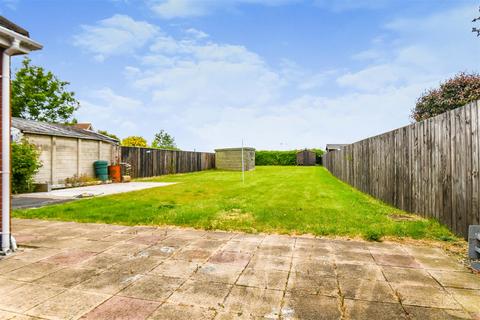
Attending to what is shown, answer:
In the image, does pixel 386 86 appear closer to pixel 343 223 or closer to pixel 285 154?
pixel 343 223

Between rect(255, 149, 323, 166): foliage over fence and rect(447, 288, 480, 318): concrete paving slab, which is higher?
rect(255, 149, 323, 166): foliage over fence

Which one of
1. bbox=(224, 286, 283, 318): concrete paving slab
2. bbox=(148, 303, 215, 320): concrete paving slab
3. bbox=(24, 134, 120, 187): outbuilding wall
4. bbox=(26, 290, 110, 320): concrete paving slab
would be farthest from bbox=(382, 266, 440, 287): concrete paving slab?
bbox=(24, 134, 120, 187): outbuilding wall

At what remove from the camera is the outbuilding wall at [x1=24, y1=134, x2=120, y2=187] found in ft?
42.0

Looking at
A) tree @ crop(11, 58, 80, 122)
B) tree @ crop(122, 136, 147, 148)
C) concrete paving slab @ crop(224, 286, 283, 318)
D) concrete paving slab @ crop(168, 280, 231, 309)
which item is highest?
tree @ crop(11, 58, 80, 122)

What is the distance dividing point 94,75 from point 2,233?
19225mm

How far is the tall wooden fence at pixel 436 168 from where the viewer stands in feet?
14.2

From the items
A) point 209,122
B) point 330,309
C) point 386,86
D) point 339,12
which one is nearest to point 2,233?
point 330,309

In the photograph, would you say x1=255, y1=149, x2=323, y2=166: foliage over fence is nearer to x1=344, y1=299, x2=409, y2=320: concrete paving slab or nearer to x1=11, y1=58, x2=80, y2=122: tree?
x1=11, y1=58, x2=80, y2=122: tree

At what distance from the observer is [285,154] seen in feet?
147

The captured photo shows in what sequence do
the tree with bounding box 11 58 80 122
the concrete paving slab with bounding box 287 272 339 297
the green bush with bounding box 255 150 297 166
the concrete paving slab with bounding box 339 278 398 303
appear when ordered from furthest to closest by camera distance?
the green bush with bounding box 255 150 297 166, the tree with bounding box 11 58 80 122, the concrete paving slab with bounding box 287 272 339 297, the concrete paving slab with bounding box 339 278 398 303

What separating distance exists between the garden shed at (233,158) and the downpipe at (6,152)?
75.3 feet

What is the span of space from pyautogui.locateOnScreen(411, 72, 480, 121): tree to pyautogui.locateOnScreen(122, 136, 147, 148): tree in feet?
118

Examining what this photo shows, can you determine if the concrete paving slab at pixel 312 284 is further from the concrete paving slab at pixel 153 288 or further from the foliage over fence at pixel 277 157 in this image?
the foliage over fence at pixel 277 157

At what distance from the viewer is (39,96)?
1234 inches
